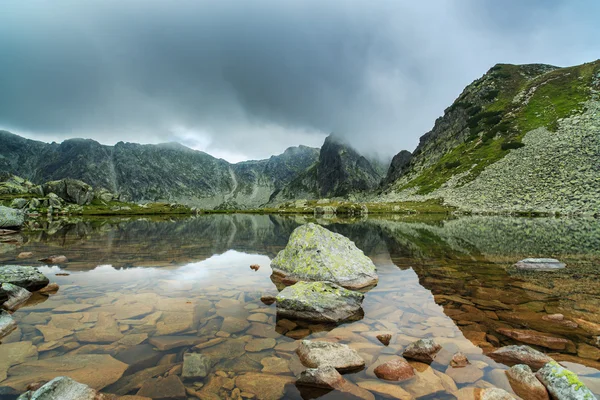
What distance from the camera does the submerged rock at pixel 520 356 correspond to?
23.3 feet

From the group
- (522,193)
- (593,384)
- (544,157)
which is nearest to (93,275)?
(593,384)

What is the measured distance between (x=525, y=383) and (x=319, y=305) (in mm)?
5958

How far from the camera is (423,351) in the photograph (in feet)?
24.7

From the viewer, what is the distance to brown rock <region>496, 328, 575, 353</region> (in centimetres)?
807

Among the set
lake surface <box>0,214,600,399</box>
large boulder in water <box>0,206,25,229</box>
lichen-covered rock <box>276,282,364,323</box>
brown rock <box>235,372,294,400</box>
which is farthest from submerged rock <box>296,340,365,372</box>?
large boulder in water <box>0,206,25,229</box>

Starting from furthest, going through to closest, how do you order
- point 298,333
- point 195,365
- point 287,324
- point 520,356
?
point 287,324
point 298,333
point 520,356
point 195,365

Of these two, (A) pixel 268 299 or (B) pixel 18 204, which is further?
(B) pixel 18 204

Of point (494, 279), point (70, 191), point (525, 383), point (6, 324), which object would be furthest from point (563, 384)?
point (70, 191)

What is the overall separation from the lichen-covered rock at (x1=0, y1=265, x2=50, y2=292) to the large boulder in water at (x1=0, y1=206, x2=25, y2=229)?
40.5 meters

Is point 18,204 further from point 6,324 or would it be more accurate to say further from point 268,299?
point 268,299

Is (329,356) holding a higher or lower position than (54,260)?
higher

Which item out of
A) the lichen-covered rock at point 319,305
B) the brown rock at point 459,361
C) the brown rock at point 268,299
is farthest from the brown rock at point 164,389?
the brown rock at point 459,361

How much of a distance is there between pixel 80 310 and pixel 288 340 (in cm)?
812

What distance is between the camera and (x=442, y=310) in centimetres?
1111
